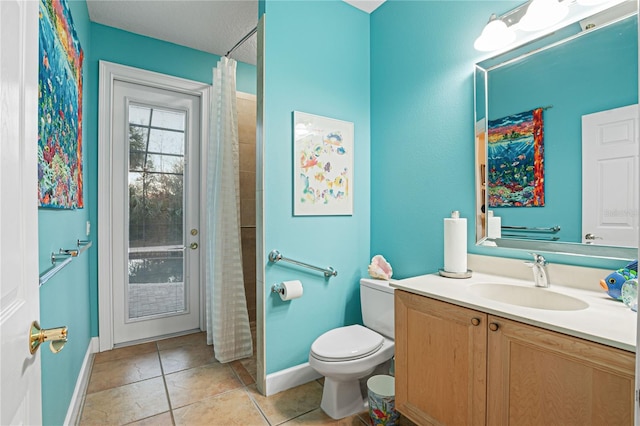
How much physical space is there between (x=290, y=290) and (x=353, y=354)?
1.79ft

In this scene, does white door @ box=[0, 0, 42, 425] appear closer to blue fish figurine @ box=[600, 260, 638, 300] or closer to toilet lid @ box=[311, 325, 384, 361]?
toilet lid @ box=[311, 325, 384, 361]

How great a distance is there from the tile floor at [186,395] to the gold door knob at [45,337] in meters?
1.38

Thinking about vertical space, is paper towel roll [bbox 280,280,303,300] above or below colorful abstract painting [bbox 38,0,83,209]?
below

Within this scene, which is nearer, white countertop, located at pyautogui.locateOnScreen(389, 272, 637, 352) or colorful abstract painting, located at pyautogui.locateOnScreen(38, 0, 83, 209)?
white countertop, located at pyautogui.locateOnScreen(389, 272, 637, 352)

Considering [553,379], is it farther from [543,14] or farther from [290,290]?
[543,14]

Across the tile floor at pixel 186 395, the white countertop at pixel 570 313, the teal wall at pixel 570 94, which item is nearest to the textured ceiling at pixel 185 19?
the teal wall at pixel 570 94

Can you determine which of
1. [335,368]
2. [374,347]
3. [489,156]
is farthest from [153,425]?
[489,156]

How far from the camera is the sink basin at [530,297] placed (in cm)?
131

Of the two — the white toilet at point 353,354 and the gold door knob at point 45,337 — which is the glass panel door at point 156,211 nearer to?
the white toilet at point 353,354

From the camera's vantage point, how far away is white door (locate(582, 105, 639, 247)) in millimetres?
1266

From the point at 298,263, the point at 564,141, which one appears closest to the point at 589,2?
the point at 564,141

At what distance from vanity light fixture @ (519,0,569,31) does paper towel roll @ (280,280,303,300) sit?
187 cm

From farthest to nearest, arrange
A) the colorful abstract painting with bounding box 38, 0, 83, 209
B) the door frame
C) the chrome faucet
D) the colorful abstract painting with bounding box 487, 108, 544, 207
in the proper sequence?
the door frame
the colorful abstract painting with bounding box 487, 108, 544, 207
the chrome faucet
the colorful abstract painting with bounding box 38, 0, 83, 209

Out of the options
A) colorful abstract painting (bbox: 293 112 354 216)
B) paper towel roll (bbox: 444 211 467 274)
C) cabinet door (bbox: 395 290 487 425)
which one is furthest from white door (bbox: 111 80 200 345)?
paper towel roll (bbox: 444 211 467 274)
